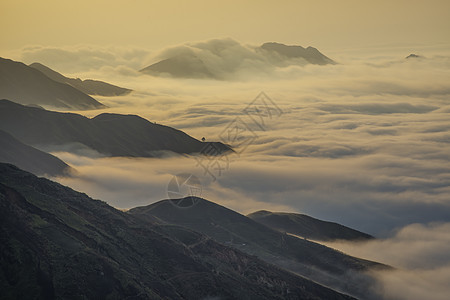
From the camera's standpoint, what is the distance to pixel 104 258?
116 meters

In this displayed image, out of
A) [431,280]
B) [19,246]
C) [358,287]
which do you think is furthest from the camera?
[431,280]

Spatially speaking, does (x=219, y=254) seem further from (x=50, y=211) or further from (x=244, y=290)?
(x=50, y=211)

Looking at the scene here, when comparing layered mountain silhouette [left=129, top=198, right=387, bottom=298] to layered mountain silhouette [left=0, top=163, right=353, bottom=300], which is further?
layered mountain silhouette [left=129, top=198, right=387, bottom=298]

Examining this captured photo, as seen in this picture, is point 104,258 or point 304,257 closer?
point 104,258

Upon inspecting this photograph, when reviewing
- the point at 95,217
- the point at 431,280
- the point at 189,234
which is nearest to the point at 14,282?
the point at 95,217

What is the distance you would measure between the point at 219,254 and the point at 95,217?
29745 millimetres

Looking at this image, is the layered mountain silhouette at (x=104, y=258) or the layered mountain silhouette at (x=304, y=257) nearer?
the layered mountain silhouette at (x=104, y=258)

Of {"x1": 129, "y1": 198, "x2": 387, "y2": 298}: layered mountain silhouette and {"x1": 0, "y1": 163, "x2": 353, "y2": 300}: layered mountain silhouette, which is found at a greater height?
{"x1": 0, "y1": 163, "x2": 353, "y2": 300}: layered mountain silhouette

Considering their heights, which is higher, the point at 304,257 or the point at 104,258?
the point at 104,258

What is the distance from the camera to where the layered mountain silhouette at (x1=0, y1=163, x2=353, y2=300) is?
350 feet

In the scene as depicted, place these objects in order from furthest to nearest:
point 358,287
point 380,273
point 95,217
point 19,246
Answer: point 380,273
point 358,287
point 95,217
point 19,246

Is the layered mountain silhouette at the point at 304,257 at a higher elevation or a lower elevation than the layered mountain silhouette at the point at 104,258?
lower

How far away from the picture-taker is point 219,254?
474 ft

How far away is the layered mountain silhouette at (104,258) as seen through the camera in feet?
350
